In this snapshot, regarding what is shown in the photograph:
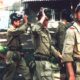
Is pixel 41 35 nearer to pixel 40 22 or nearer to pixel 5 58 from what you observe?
pixel 40 22

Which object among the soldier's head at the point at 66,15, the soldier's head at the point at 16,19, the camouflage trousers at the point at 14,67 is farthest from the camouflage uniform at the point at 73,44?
the soldier's head at the point at 16,19

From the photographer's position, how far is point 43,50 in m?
7.96

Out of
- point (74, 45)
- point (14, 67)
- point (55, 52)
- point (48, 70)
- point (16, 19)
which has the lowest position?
point (14, 67)

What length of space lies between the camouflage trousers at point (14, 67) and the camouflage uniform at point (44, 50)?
133 cm

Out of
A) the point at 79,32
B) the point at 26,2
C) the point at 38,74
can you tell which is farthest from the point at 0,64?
the point at 26,2

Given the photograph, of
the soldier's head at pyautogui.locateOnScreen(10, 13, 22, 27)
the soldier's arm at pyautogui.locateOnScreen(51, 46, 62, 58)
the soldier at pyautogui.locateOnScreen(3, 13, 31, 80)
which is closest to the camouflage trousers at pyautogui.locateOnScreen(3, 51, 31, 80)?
the soldier at pyautogui.locateOnScreen(3, 13, 31, 80)

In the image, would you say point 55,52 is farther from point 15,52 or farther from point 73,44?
point 73,44

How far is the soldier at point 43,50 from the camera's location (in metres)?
7.91

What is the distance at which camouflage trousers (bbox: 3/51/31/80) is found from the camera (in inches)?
369

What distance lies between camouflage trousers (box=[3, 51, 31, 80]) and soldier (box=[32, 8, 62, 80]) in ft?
4.35

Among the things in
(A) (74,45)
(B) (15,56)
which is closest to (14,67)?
(B) (15,56)

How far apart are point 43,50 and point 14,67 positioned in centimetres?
174

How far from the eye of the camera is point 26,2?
28406mm

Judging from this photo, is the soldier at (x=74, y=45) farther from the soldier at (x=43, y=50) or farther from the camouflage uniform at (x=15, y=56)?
the camouflage uniform at (x=15, y=56)
